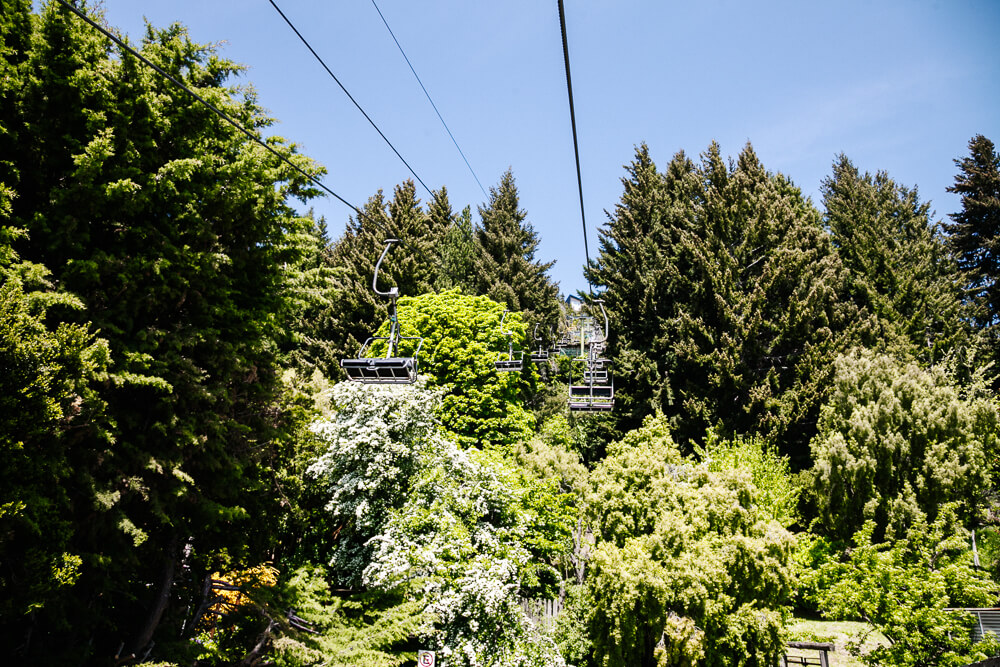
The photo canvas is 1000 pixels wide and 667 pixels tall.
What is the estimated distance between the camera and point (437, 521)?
1220 centimetres

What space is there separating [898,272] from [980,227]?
8449 mm

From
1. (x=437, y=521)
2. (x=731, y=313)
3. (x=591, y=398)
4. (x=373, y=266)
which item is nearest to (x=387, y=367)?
(x=437, y=521)

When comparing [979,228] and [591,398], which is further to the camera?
[979,228]

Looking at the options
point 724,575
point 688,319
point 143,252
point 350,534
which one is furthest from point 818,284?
point 143,252

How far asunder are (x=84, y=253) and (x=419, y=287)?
21472 millimetres

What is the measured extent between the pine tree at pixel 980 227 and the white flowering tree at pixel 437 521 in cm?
2915

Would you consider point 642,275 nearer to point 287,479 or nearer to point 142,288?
point 287,479

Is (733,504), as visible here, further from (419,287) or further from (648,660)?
(419,287)

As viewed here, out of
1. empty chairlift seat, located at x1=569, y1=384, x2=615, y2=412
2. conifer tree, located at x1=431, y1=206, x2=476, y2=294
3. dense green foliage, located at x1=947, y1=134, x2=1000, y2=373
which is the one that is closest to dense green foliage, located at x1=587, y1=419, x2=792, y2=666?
empty chairlift seat, located at x1=569, y1=384, x2=615, y2=412

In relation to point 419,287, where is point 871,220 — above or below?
above

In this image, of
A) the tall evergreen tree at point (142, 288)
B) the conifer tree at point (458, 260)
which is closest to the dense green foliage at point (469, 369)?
the conifer tree at point (458, 260)

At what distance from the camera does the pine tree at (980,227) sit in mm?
29594

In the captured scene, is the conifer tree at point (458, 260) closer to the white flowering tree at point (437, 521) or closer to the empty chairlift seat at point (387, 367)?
the white flowering tree at point (437, 521)

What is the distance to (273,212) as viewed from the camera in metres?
11.4
